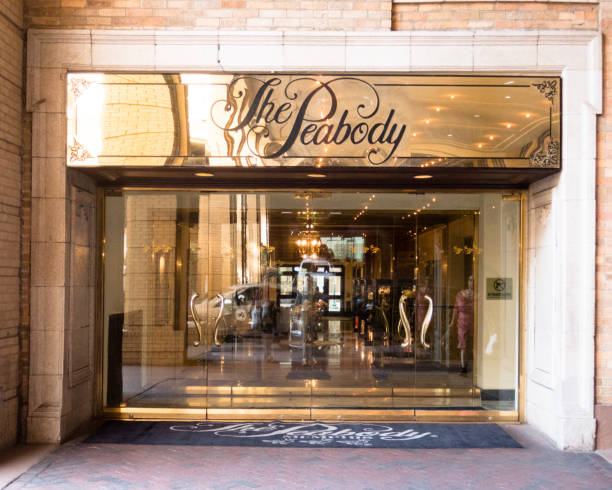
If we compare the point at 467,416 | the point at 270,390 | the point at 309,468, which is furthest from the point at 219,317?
the point at 467,416

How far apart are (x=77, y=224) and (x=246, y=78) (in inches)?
116

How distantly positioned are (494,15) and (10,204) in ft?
21.5

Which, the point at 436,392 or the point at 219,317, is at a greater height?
the point at 219,317

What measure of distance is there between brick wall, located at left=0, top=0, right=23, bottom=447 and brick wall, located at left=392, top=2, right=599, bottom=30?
4781 mm

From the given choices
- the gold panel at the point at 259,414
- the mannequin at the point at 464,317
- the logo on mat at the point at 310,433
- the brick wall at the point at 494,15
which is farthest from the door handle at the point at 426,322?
the brick wall at the point at 494,15

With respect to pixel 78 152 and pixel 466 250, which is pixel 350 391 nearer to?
pixel 466 250

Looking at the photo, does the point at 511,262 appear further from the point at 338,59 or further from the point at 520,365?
the point at 338,59

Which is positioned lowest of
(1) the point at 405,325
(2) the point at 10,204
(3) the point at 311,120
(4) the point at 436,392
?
(4) the point at 436,392

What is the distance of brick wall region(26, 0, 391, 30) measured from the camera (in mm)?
7285

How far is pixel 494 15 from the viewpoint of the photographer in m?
7.30

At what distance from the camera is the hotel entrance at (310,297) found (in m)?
8.55

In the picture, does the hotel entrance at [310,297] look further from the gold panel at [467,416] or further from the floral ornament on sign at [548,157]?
the floral ornament on sign at [548,157]

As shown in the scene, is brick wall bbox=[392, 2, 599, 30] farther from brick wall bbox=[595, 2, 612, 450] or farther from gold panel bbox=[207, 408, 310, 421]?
gold panel bbox=[207, 408, 310, 421]

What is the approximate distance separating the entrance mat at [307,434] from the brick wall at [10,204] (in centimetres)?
110
